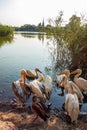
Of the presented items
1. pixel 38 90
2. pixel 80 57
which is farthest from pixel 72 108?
pixel 80 57

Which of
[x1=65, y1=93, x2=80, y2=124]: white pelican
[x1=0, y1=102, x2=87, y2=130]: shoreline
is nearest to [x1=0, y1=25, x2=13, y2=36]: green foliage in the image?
[x1=0, y1=102, x2=87, y2=130]: shoreline

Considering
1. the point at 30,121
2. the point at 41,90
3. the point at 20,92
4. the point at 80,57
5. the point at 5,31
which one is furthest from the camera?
the point at 5,31

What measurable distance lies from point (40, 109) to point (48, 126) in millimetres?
500

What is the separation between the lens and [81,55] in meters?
13.6

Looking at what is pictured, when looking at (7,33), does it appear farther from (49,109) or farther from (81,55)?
(49,109)

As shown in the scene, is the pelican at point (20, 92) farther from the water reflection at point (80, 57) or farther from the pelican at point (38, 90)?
the water reflection at point (80, 57)

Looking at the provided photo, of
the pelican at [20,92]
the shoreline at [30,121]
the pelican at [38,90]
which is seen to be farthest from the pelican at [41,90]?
the shoreline at [30,121]

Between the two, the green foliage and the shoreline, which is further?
the green foliage

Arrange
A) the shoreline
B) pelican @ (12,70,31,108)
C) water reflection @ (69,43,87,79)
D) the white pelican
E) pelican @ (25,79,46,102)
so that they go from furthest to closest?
water reflection @ (69,43,87,79) → pelican @ (25,79,46,102) → pelican @ (12,70,31,108) → the white pelican → the shoreline

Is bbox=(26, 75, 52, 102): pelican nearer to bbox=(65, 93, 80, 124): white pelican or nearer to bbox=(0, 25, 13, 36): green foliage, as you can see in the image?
bbox=(65, 93, 80, 124): white pelican

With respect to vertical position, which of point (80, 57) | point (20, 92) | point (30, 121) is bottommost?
point (30, 121)

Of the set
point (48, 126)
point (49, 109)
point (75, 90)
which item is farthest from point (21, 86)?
point (48, 126)

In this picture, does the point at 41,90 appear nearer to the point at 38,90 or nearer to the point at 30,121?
the point at 38,90

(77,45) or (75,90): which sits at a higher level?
(77,45)
